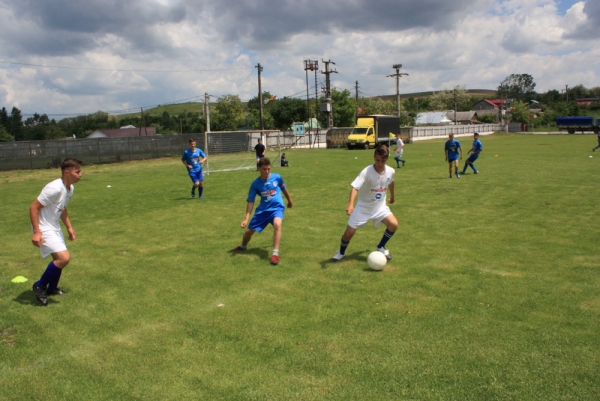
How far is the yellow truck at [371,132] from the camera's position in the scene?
151 ft

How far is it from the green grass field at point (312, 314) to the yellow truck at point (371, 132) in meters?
35.0

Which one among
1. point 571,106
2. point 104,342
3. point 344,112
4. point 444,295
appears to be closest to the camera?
point 104,342

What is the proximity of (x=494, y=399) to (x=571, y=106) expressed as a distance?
120344mm

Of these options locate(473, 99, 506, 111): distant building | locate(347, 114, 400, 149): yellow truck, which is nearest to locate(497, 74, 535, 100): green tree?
locate(473, 99, 506, 111): distant building

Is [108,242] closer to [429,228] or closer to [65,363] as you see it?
[65,363]

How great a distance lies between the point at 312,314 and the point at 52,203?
3.60m

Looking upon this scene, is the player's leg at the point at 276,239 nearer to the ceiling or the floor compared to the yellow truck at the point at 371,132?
nearer to the floor

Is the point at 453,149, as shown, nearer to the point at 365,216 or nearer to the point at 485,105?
the point at 365,216

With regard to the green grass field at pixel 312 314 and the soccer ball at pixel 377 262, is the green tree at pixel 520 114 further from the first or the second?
the soccer ball at pixel 377 262

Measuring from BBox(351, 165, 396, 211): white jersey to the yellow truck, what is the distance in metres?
38.8

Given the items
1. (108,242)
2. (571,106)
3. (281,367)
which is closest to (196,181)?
(108,242)

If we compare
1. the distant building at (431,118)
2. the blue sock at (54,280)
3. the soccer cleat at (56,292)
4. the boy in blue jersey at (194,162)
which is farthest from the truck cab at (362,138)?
the distant building at (431,118)

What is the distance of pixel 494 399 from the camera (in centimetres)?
376

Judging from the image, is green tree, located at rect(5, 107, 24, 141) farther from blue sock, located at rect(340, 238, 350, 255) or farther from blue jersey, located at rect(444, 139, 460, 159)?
blue sock, located at rect(340, 238, 350, 255)
